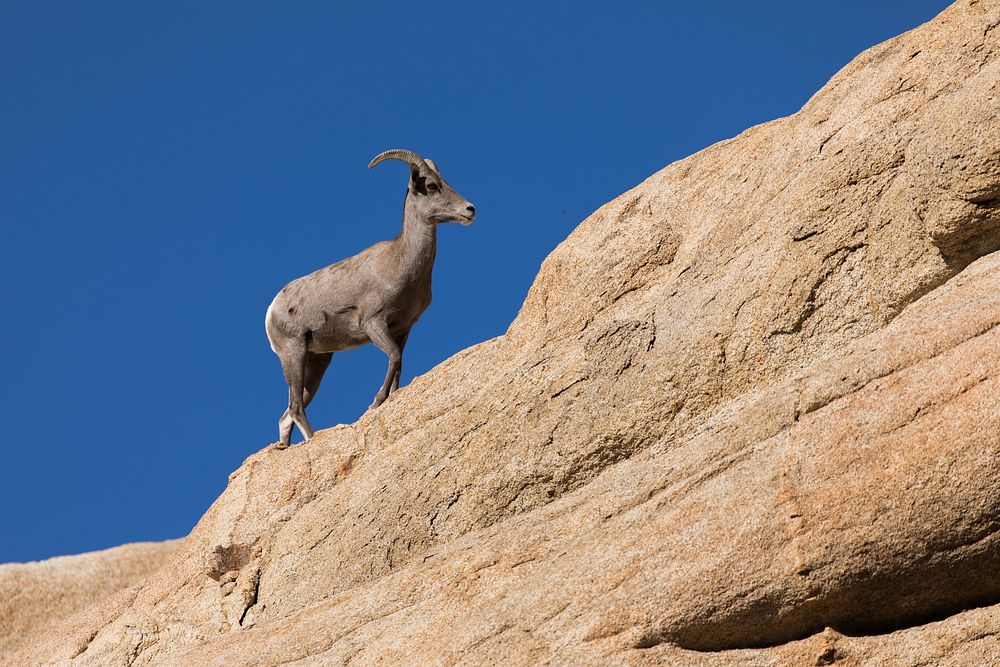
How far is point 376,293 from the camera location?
738 inches

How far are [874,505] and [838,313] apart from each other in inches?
123

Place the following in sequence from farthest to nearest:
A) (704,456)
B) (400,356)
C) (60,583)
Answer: (60,583) → (400,356) → (704,456)

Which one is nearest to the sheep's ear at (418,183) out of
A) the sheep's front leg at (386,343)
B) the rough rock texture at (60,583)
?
the sheep's front leg at (386,343)

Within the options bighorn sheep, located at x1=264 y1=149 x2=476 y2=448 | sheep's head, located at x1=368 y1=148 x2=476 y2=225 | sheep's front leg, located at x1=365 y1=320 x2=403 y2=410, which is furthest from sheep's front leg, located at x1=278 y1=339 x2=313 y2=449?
sheep's head, located at x1=368 y1=148 x2=476 y2=225

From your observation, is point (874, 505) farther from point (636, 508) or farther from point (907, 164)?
point (907, 164)

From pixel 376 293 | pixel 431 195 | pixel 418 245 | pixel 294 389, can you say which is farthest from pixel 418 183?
pixel 294 389

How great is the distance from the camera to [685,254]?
561 inches

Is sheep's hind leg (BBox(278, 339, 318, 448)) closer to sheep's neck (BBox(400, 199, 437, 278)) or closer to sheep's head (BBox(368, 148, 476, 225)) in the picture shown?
sheep's neck (BBox(400, 199, 437, 278))

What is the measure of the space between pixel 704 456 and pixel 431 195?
8675 millimetres

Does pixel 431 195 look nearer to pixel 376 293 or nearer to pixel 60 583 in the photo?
pixel 376 293

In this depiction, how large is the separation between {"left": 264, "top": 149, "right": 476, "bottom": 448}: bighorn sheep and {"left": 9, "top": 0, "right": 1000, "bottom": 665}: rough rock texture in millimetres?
2074

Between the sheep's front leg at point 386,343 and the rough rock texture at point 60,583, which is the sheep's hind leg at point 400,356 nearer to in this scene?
the sheep's front leg at point 386,343

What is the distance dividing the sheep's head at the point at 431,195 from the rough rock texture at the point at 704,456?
10.1 feet

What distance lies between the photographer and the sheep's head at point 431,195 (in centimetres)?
1886
